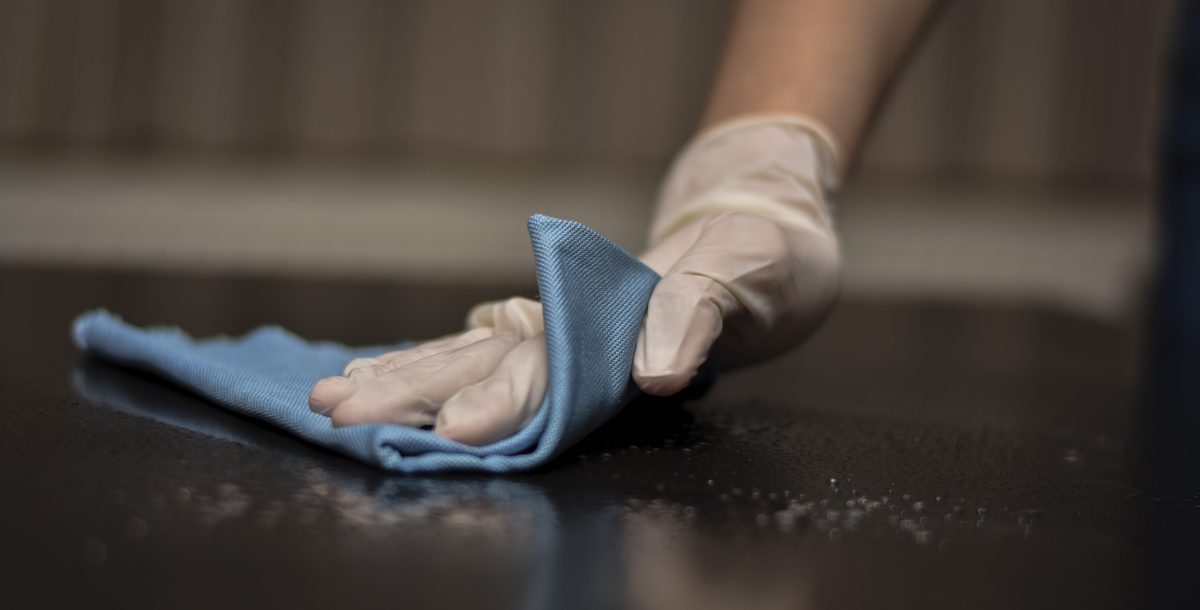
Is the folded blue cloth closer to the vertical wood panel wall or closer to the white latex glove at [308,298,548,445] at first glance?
the white latex glove at [308,298,548,445]

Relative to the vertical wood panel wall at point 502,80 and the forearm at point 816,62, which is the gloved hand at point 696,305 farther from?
the vertical wood panel wall at point 502,80

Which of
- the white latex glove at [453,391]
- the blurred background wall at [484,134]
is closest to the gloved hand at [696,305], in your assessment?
the white latex glove at [453,391]

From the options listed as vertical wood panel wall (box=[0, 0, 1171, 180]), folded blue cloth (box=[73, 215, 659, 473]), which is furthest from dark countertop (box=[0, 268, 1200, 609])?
vertical wood panel wall (box=[0, 0, 1171, 180])

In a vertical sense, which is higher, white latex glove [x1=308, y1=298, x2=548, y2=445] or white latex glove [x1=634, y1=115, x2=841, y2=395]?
white latex glove [x1=634, y1=115, x2=841, y2=395]

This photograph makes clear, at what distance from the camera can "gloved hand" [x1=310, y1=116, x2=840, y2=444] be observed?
52cm

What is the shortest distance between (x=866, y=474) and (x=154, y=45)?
8.56 feet

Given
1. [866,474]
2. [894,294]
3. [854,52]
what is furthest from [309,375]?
[894,294]

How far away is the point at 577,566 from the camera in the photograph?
36 cm

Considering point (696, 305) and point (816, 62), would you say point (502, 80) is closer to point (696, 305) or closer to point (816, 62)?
point (816, 62)

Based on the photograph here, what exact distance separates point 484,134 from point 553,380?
2.35 m

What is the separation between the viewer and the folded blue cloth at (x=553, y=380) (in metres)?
0.48

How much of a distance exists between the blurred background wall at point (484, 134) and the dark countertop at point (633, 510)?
2039 mm

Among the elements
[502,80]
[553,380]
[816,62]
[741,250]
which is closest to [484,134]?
[502,80]

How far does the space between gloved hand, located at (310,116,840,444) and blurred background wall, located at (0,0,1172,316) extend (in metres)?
1.93
